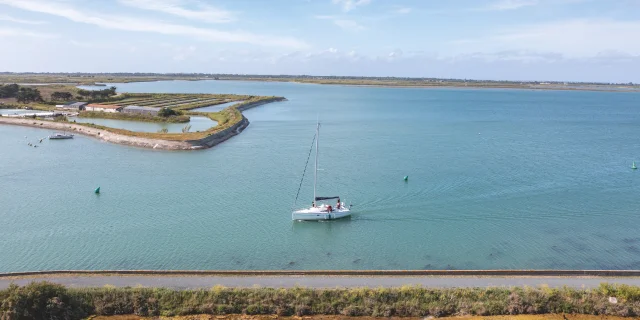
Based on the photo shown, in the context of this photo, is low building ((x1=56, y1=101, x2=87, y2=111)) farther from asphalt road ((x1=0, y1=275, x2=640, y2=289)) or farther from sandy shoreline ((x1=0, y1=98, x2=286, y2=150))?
asphalt road ((x1=0, y1=275, x2=640, y2=289))

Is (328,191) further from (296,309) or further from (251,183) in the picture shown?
(296,309)

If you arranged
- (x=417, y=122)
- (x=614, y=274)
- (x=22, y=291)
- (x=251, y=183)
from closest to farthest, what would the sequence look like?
(x=22, y=291) → (x=614, y=274) → (x=251, y=183) → (x=417, y=122)

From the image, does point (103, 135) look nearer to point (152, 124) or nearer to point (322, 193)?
point (152, 124)

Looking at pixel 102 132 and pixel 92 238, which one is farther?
pixel 102 132

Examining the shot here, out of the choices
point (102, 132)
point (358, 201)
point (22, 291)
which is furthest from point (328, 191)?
point (102, 132)

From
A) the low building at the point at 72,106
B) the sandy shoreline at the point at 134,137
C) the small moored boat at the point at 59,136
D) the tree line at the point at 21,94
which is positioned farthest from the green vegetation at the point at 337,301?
the tree line at the point at 21,94

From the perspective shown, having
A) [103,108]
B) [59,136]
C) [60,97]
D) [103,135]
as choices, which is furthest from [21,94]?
[103,135]

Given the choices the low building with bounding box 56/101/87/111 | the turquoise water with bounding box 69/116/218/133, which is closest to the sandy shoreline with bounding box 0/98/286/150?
the turquoise water with bounding box 69/116/218/133

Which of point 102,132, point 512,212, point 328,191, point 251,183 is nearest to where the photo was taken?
point 512,212
